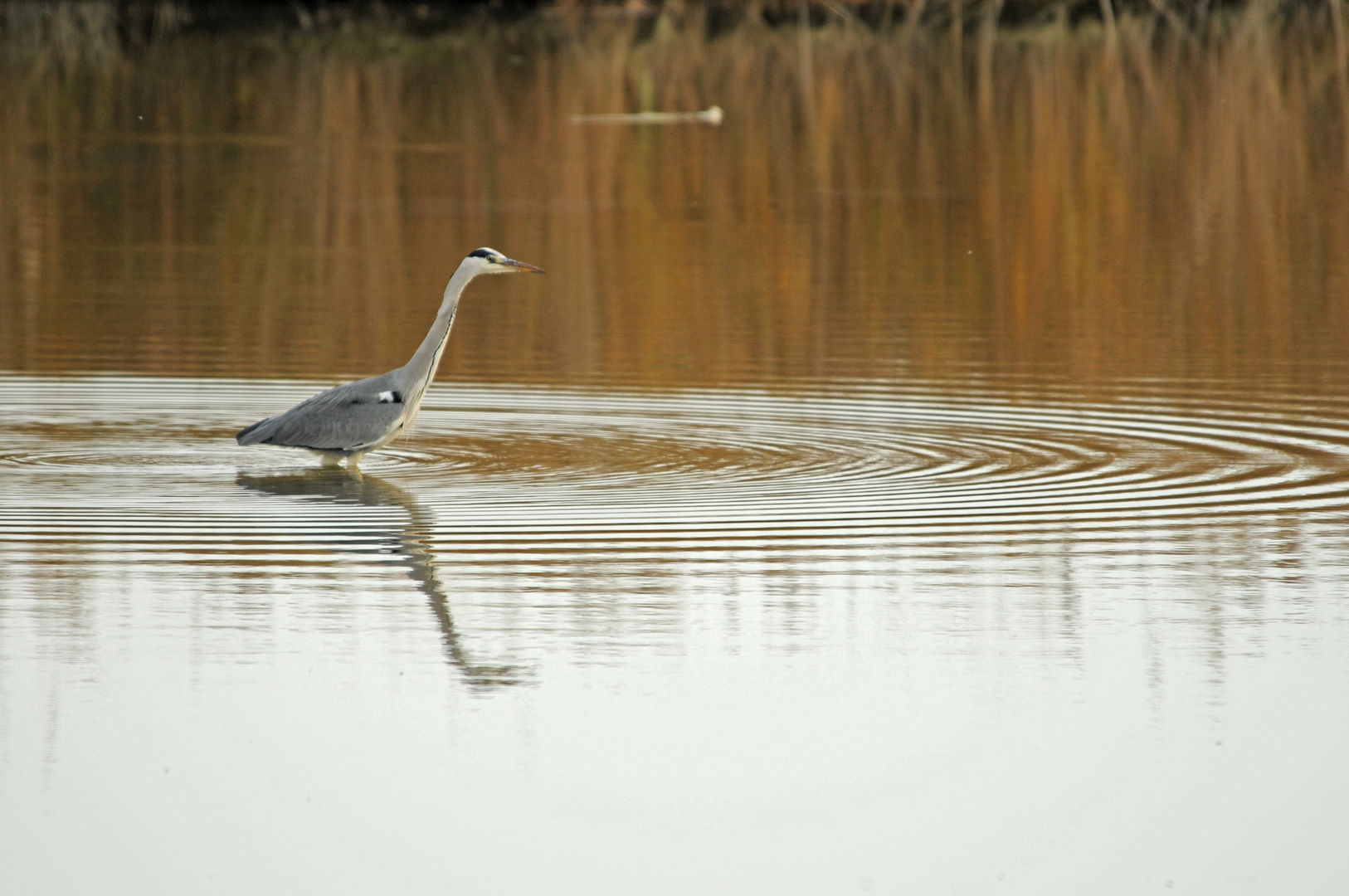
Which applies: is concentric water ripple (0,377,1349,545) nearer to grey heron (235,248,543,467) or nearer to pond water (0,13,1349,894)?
pond water (0,13,1349,894)

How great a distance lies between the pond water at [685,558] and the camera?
6762 mm

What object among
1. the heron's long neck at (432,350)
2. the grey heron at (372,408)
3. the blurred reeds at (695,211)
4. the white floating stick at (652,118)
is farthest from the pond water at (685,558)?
the white floating stick at (652,118)

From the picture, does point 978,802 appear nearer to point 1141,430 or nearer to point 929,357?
point 1141,430

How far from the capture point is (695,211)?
96.3ft

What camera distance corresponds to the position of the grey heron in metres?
12.9

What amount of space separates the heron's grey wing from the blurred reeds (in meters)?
3.61

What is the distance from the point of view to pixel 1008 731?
766 cm

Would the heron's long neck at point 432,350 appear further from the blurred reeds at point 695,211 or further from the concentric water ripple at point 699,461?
the blurred reeds at point 695,211

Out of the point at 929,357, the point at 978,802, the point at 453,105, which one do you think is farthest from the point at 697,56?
the point at 978,802

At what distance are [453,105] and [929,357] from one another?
100 feet

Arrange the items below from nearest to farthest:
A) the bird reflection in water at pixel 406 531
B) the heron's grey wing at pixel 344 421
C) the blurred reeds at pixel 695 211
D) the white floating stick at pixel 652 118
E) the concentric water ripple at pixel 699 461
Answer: the bird reflection in water at pixel 406 531, the concentric water ripple at pixel 699 461, the heron's grey wing at pixel 344 421, the blurred reeds at pixel 695 211, the white floating stick at pixel 652 118

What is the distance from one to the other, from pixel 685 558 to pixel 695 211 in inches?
765

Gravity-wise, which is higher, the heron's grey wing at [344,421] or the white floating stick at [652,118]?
the white floating stick at [652,118]

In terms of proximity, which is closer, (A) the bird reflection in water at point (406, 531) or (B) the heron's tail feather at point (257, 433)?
(A) the bird reflection in water at point (406, 531)
